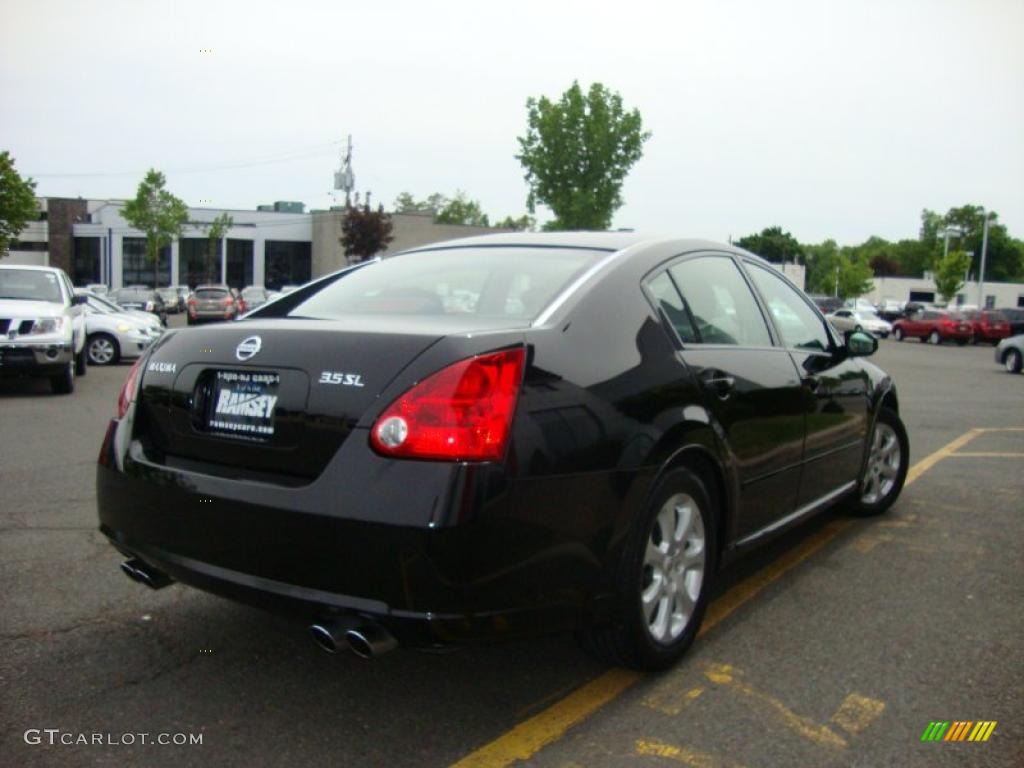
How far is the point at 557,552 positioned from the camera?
2773 mm

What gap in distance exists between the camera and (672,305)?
142 inches

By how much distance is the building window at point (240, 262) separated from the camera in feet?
227

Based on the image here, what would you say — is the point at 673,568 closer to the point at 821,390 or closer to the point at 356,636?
the point at 356,636

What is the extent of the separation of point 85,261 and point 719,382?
75.3 meters

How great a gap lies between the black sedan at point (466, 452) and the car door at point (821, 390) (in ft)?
1.84

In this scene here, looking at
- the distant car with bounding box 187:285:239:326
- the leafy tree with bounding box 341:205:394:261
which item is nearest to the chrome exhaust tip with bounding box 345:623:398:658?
the distant car with bounding box 187:285:239:326

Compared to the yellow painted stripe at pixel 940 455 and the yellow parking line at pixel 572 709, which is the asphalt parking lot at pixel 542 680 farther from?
the yellow painted stripe at pixel 940 455

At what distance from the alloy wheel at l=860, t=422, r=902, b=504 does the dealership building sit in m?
61.2

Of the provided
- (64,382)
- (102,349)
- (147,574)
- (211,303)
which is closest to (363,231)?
(211,303)

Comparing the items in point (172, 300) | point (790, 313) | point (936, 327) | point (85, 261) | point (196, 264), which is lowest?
point (172, 300)

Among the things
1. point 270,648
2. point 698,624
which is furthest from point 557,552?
point 270,648

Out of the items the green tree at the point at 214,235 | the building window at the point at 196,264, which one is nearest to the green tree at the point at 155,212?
the green tree at the point at 214,235

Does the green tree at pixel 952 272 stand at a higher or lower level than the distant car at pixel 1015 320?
higher

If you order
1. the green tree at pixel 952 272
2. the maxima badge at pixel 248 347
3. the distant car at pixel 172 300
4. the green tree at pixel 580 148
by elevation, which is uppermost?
the green tree at pixel 580 148
